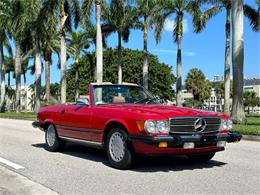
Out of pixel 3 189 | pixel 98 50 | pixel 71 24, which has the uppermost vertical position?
pixel 71 24

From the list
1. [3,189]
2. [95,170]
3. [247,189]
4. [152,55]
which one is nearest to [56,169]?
[95,170]

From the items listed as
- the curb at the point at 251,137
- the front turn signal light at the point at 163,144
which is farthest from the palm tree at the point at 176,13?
the front turn signal light at the point at 163,144

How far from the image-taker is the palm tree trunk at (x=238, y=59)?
18.6 metres

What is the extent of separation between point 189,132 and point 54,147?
13.4 ft

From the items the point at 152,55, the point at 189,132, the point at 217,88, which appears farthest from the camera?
the point at 217,88

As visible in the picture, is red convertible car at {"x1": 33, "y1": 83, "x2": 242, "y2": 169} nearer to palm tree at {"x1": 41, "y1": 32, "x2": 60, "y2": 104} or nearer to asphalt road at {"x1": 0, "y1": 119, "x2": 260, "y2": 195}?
asphalt road at {"x1": 0, "y1": 119, "x2": 260, "y2": 195}

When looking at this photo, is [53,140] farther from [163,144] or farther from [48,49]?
[48,49]

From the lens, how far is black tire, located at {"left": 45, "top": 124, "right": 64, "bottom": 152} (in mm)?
9516

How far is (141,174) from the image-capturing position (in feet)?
22.3

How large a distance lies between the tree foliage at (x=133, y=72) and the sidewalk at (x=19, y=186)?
48.7 meters

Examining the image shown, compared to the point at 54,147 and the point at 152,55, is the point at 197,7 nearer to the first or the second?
the point at 54,147

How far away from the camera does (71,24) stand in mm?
32188

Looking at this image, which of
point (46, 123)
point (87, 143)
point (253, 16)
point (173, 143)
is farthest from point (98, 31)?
point (173, 143)

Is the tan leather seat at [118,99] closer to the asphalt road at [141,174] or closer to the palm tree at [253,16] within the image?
the asphalt road at [141,174]
